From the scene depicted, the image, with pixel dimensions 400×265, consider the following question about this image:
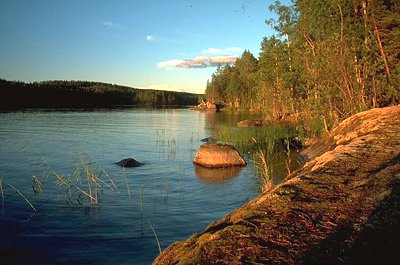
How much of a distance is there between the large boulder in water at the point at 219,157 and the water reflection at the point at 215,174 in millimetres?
366

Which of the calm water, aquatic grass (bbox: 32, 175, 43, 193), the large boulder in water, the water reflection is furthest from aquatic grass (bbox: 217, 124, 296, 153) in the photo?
aquatic grass (bbox: 32, 175, 43, 193)

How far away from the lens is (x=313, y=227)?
3781mm

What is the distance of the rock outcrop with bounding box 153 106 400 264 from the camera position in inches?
123

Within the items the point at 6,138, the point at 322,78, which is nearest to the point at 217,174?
the point at 322,78

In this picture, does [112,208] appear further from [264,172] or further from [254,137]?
[254,137]

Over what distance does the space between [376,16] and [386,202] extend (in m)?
20.1

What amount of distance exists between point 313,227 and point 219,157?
13.2 metres

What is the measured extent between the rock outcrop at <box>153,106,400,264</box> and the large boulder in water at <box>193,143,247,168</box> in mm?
11190

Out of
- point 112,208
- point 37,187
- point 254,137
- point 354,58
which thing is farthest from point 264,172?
point 354,58

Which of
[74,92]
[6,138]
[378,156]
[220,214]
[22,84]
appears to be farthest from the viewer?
[74,92]

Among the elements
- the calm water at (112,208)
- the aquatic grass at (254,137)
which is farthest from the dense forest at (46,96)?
the calm water at (112,208)

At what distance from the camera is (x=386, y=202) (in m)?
3.95

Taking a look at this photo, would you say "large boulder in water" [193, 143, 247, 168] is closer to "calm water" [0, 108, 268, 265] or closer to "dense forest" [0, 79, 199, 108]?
"calm water" [0, 108, 268, 265]

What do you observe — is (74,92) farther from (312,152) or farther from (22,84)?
(312,152)
